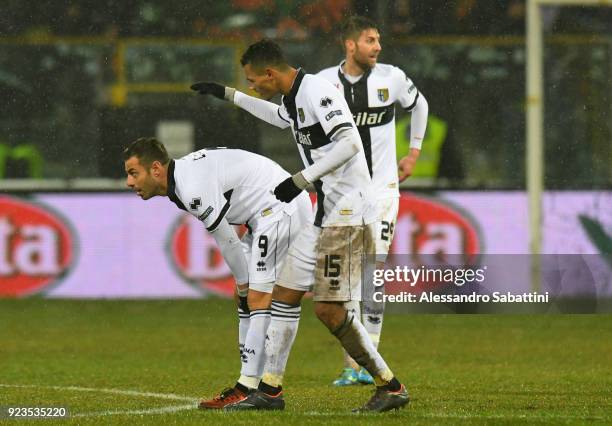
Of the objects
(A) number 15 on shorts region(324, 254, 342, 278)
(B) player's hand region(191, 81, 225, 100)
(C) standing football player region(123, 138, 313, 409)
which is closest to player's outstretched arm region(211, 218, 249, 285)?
(C) standing football player region(123, 138, 313, 409)

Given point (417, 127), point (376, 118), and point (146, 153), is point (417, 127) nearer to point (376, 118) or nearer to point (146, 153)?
point (376, 118)

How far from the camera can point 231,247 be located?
334 inches

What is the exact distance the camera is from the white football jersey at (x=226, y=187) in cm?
831

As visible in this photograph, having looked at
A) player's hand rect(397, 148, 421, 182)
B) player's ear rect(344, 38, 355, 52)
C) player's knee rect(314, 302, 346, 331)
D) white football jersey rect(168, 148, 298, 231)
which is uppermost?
player's ear rect(344, 38, 355, 52)

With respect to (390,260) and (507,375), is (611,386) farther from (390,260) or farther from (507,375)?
(390,260)

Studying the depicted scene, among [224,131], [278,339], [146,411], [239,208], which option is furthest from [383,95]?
[224,131]

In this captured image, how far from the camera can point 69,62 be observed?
658 inches

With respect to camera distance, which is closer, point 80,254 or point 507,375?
point 507,375

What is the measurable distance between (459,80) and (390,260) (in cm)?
224

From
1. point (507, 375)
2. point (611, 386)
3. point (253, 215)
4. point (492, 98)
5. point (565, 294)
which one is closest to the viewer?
point (253, 215)

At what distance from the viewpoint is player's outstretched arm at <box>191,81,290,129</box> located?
904 centimetres

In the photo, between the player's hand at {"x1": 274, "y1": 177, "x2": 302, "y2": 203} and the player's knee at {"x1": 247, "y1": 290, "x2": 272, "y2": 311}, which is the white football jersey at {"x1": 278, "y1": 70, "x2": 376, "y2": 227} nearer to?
the player's hand at {"x1": 274, "y1": 177, "x2": 302, "y2": 203}

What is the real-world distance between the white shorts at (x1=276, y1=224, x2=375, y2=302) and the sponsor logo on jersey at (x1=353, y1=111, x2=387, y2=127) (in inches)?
81.0

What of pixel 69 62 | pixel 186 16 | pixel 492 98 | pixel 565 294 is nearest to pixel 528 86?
pixel 492 98
